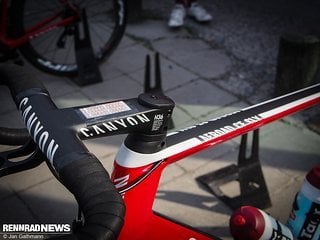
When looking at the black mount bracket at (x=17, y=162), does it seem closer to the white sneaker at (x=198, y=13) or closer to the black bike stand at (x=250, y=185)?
the black bike stand at (x=250, y=185)

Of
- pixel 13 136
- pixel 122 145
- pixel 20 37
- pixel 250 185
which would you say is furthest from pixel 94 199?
pixel 20 37

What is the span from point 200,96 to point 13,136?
8.33 feet

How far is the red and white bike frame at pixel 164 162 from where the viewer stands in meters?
1.38

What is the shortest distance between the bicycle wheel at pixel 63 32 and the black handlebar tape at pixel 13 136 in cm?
225

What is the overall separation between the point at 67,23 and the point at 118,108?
9.05 feet

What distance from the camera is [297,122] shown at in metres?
3.52

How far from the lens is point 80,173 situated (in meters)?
0.92

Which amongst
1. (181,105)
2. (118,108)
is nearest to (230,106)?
(181,105)

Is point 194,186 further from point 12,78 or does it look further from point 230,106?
point 12,78

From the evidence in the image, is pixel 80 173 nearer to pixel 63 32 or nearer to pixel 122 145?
pixel 122 145

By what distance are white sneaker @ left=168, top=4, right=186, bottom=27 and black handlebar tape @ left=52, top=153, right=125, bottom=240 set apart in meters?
4.13

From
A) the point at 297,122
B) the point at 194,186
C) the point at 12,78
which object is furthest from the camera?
the point at 297,122

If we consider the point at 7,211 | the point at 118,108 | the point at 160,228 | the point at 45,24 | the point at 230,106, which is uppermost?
the point at 118,108

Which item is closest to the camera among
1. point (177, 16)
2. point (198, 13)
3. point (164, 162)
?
point (164, 162)
